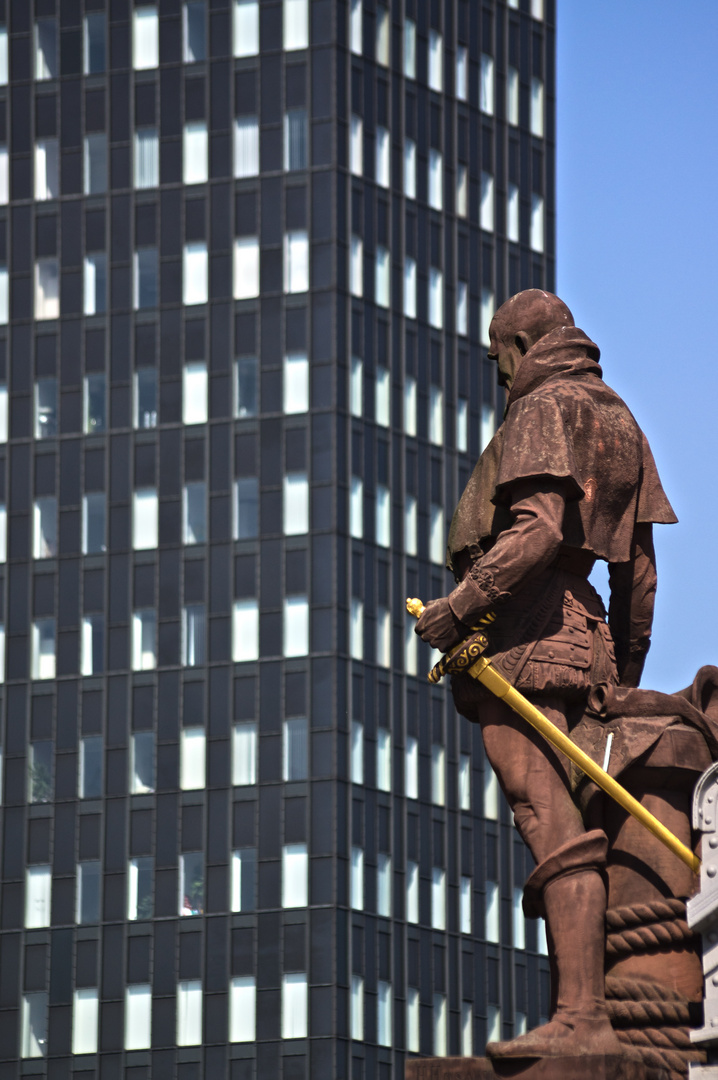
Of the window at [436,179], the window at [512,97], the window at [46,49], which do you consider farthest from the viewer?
the window at [512,97]

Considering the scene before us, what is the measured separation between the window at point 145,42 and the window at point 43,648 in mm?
19355

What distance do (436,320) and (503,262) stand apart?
4.82 metres

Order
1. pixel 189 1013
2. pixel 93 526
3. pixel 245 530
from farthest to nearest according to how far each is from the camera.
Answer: pixel 93 526 → pixel 245 530 → pixel 189 1013

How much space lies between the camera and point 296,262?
A: 8200 cm

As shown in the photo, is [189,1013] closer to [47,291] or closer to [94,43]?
[47,291]

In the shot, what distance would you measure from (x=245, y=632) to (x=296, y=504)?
172 inches

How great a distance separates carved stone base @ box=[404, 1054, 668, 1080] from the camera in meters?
10.7

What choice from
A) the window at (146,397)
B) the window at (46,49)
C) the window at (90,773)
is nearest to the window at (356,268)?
the window at (146,397)

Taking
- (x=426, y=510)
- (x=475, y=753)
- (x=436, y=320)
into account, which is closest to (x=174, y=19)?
(x=436, y=320)

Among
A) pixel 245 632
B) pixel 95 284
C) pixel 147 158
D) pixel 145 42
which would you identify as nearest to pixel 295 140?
pixel 147 158

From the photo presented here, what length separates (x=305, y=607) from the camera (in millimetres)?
78125

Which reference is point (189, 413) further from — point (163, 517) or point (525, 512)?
point (525, 512)

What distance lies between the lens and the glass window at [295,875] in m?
75.4

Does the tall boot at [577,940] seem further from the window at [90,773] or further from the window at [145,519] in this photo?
the window at [145,519]
